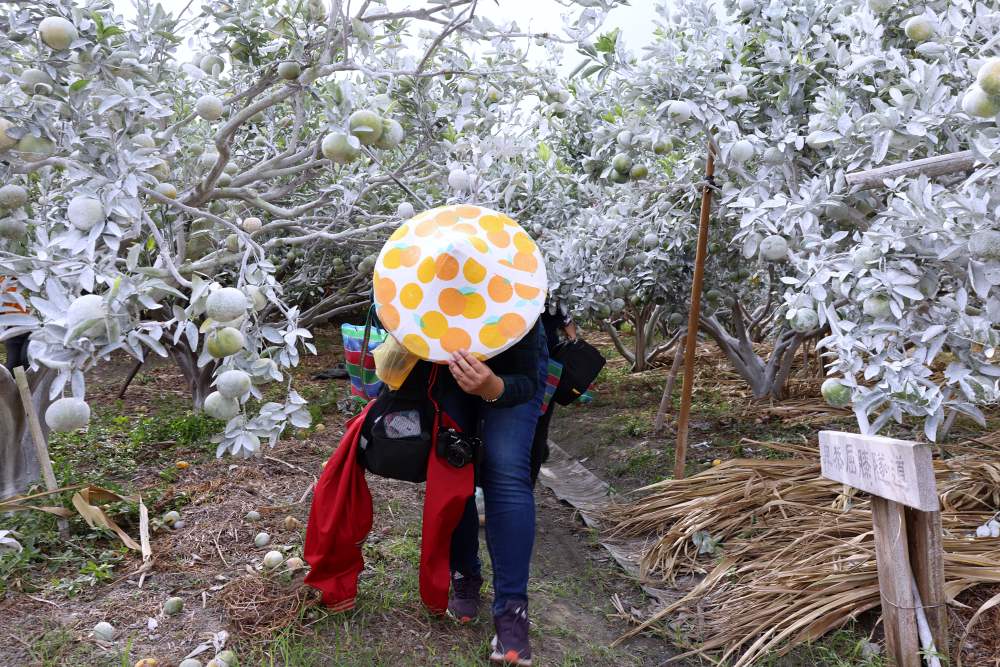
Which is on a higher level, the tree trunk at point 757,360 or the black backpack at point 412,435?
the black backpack at point 412,435

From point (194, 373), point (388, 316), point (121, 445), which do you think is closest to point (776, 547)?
point (388, 316)

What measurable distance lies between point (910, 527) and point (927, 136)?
1183mm

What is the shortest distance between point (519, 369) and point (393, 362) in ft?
1.25

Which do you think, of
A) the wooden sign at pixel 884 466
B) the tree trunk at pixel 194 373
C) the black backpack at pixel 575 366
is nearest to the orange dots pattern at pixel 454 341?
the black backpack at pixel 575 366

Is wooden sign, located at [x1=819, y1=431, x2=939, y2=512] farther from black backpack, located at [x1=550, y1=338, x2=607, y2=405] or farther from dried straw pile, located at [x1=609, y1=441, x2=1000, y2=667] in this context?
black backpack, located at [x1=550, y1=338, x2=607, y2=405]

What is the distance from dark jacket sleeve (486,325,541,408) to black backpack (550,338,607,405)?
1.59ft

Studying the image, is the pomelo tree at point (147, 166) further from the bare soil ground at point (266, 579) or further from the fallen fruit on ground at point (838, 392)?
the fallen fruit on ground at point (838, 392)

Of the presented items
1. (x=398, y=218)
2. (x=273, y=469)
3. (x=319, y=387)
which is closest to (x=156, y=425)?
(x=273, y=469)

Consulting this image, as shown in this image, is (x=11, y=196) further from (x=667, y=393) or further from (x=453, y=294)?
(x=667, y=393)

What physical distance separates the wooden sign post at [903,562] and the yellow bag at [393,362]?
4.40 feet

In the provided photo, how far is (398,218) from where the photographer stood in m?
3.19

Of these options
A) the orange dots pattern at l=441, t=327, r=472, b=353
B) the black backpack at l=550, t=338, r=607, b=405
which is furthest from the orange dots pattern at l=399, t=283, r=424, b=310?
the black backpack at l=550, t=338, r=607, b=405

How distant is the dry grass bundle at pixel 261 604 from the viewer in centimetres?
246

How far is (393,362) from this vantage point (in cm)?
232
